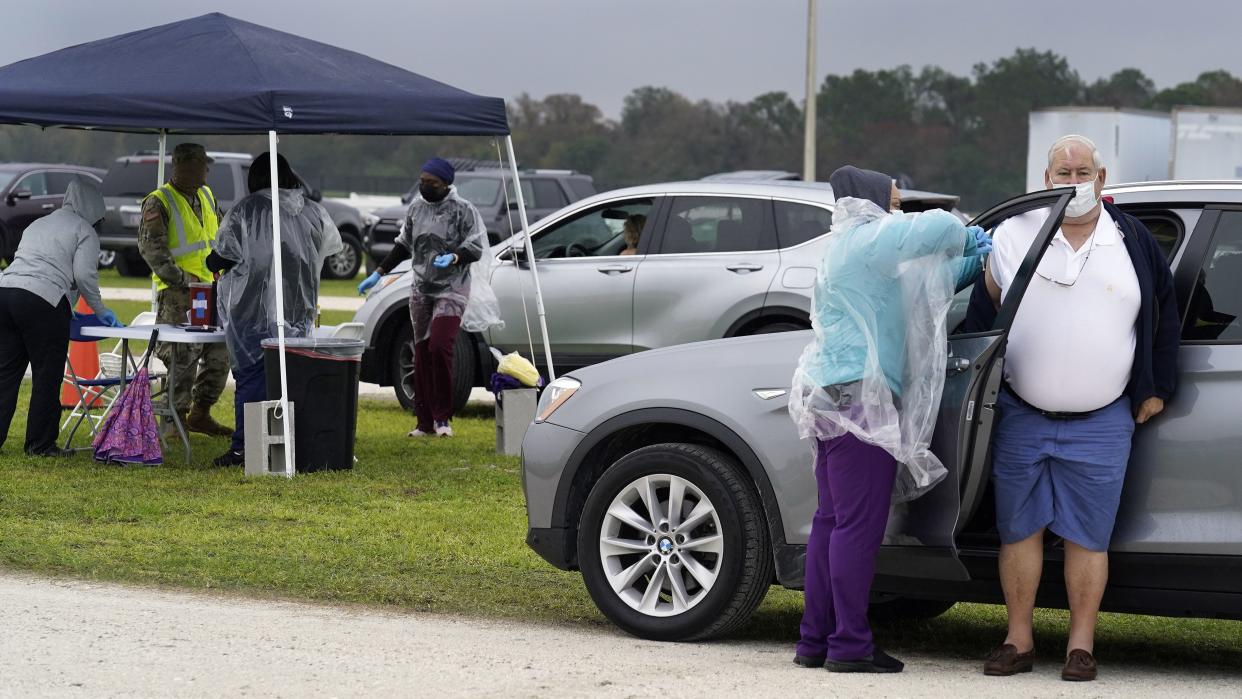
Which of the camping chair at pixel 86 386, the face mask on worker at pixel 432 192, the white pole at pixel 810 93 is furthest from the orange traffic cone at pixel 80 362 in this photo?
the white pole at pixel 810 93

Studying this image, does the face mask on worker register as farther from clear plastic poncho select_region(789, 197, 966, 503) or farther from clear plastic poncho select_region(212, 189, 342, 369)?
clear plastic poncho select_region(789, 197, 966, 503)

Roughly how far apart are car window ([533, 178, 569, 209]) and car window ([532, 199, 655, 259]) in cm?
1709

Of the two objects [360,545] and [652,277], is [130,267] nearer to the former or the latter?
[652,277]

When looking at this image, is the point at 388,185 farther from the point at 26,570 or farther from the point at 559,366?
the point at 26,570

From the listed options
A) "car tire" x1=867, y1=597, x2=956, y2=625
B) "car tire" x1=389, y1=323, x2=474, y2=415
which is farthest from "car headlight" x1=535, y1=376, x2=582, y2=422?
"car tire" x1=389, y1=323, x2=474, y2=415

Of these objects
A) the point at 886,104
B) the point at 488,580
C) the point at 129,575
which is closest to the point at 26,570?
the point at 129,575

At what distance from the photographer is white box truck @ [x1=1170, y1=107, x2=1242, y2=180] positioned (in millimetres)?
29891

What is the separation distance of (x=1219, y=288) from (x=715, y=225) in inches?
257

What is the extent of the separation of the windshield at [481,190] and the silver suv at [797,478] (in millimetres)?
21350

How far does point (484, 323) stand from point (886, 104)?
6665cm

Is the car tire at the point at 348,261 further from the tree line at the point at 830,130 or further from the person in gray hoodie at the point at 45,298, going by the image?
the tree line at the point at 830,130

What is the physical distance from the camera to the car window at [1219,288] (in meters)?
5.30

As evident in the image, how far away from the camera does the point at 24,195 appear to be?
27438mm

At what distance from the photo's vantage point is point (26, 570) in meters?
7.05
